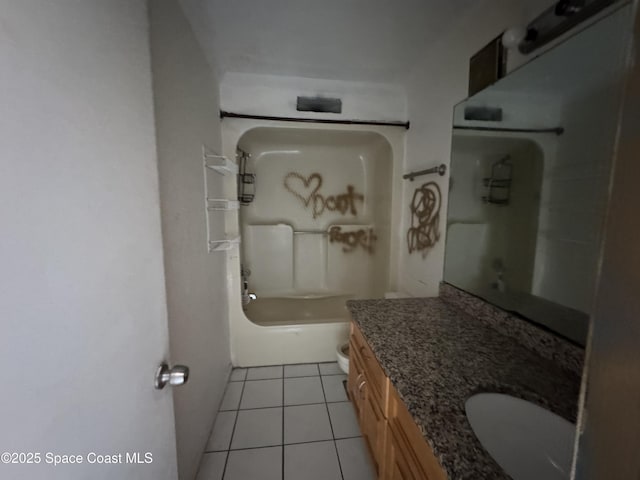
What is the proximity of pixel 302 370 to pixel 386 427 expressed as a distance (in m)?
1.26

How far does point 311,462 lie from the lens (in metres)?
1.37

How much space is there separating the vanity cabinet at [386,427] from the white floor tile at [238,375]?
0.98 metres

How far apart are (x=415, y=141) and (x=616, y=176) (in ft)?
6.33

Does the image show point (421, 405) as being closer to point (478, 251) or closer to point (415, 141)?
point (478, 251)

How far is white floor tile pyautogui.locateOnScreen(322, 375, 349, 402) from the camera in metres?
1.82

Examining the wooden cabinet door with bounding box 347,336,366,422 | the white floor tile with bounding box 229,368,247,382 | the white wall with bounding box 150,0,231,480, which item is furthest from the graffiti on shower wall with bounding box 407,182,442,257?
the white floor tile with bounding box 229,368,247,382

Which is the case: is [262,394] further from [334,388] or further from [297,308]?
[297,308]

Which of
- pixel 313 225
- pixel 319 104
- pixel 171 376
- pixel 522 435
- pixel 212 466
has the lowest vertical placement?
pixel 212 466

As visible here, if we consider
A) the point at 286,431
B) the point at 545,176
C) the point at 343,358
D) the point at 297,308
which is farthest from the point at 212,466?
the point at 545,176

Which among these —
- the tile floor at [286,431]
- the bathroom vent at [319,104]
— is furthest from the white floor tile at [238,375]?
the bathroom vent at [319,104]

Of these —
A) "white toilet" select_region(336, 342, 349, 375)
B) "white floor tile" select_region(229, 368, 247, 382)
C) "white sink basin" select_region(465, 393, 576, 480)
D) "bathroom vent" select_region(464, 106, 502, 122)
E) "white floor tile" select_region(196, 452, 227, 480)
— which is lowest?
"white floor tile" select_region(196, 452, 227, 480)

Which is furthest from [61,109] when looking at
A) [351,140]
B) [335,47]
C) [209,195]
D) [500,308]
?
[351,140]

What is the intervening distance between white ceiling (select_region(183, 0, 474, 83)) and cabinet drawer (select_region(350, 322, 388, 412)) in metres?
1.67

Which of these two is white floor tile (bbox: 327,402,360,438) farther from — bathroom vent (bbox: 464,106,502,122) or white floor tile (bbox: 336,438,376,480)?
bathroom vent (bbox: 464,106,502,122)
